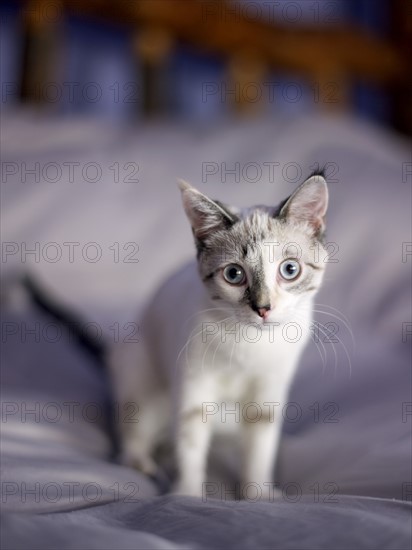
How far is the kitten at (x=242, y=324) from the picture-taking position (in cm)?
100

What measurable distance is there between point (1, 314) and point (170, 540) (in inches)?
43.3

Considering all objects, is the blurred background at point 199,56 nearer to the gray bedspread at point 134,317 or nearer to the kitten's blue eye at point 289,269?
the gray bedspread at point 134,317

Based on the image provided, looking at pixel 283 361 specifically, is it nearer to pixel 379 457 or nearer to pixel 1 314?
pixel 379 457

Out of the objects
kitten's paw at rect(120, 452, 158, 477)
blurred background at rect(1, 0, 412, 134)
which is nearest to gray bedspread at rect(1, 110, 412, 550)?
kitten's paw at rect(120, 452, 158, 477)

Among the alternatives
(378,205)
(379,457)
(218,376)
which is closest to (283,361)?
(218,376)

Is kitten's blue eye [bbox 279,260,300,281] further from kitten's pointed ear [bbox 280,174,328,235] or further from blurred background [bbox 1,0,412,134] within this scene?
blurred background [bbox 1,0,412,134]

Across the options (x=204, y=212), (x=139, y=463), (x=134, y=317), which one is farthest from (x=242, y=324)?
(x=134, y=317)

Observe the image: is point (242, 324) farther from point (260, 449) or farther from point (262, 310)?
point (260, 449)

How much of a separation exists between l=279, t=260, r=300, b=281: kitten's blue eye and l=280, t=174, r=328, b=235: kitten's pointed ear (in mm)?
75

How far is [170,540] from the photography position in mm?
747

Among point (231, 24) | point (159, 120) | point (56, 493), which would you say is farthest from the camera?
point (231, 24)

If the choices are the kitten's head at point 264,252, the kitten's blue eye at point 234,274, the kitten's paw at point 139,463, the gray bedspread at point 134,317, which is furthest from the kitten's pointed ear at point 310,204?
the kitten's paw at point 139,463

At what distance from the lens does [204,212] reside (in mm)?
1062

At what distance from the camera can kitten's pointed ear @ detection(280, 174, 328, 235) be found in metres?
0.96
